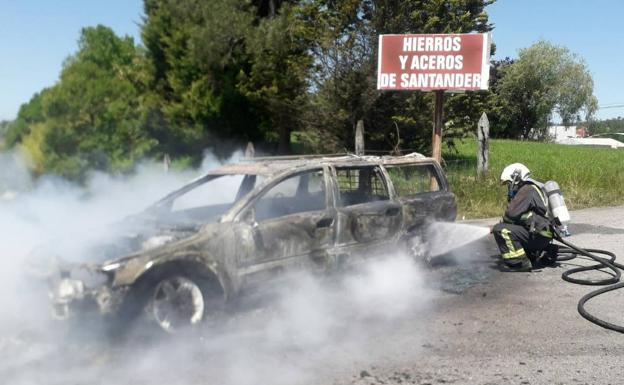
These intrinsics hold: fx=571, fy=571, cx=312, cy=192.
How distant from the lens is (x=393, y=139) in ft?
63.2

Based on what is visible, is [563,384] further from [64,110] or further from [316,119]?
[316,119]

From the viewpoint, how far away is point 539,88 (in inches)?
2345

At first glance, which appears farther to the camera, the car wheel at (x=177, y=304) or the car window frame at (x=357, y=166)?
the car window frame at (x=357, y=166)

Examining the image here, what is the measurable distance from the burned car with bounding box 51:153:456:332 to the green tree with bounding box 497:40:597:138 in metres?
53.7

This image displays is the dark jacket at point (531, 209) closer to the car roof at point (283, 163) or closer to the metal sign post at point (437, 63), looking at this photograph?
the car roof at point (283, 163)

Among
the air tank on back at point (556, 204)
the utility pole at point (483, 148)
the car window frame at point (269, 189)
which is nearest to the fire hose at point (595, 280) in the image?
the air tank on back at point (556, 204)

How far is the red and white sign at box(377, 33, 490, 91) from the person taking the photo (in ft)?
35.8

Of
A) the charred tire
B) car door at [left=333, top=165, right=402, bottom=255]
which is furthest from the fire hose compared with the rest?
the charred tire

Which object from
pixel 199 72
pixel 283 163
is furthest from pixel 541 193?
pixel 199 72

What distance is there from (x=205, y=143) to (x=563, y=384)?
17.4 meters

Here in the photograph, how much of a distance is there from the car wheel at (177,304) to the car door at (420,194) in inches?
108

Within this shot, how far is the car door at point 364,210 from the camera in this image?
5879 millimetres

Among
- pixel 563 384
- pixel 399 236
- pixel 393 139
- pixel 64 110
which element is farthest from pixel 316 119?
pixel 563 384

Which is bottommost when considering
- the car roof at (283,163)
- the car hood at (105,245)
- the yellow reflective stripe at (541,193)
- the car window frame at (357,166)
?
the car hood at (105,245)
